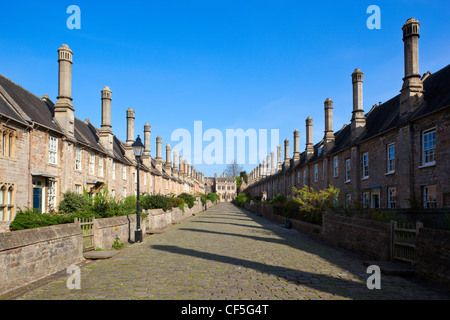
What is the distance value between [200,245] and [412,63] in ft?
54.5

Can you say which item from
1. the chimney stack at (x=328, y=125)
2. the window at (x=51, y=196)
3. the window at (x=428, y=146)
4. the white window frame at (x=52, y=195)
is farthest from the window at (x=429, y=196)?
the white window frame at (x=52, y=195)

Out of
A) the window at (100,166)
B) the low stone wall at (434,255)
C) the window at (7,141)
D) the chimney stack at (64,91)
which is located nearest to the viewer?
the low stone wall at (434,255)

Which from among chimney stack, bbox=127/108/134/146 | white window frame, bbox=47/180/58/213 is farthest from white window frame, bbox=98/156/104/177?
chimney stack, bbox=127/108/134/146

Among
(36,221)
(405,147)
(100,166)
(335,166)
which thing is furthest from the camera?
(335,166)

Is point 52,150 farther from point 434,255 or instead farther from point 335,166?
point 335,166

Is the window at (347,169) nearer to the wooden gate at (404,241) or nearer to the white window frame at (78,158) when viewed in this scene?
the wooden gate at (404,241)

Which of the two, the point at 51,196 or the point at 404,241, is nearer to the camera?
the point at 404,241

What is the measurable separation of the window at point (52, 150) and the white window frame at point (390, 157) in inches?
820

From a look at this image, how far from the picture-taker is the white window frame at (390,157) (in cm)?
1998

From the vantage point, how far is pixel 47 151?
63.3 feet

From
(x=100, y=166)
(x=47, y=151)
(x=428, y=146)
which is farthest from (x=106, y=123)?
(x=428, y=146)

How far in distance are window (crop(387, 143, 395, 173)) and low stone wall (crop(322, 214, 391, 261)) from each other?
6.14 m

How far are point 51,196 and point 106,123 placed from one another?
11113 millimetres

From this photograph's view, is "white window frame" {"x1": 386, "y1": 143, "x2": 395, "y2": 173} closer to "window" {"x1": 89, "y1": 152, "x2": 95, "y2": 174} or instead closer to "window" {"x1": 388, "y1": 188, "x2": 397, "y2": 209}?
"window" {"x1": 388, "y1": 188, "x2": 397, "y2": 209}
